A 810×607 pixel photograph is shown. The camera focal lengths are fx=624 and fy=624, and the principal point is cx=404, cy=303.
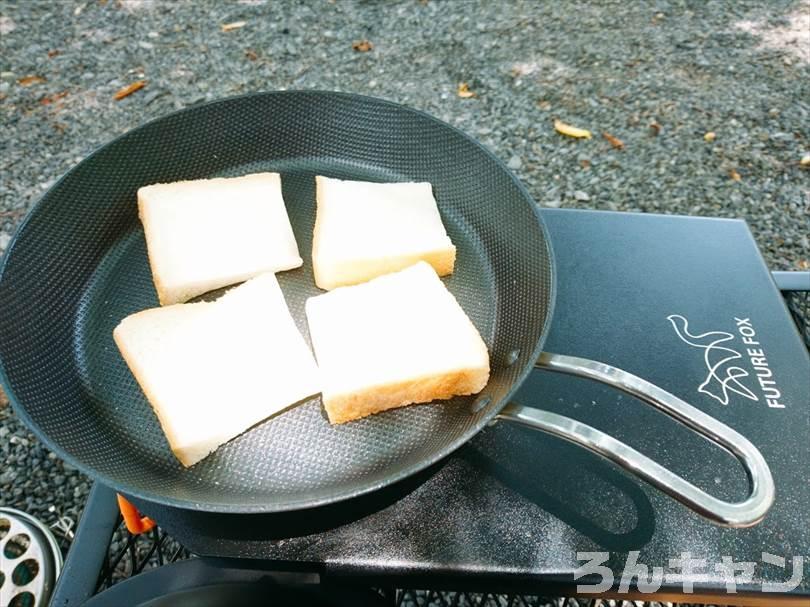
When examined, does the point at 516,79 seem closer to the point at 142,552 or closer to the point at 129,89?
the point at 129,89

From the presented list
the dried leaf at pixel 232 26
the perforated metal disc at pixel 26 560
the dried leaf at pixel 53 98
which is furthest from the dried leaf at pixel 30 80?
the perforated metal disc at pixel 26 560

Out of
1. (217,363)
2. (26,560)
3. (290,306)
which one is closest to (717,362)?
(290,306)

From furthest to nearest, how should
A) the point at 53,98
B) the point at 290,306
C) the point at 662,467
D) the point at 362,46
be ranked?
the point at 362,46 < the point at 53,98 < the point at 290,306 < the point at 662,467

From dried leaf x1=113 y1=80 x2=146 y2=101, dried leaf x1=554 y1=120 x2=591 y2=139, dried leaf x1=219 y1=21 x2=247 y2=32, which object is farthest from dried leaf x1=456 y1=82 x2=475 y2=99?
dried leaf x1=113 y1=80 x2=146 y2=101

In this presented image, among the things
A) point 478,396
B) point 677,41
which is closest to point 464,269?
point 478,396

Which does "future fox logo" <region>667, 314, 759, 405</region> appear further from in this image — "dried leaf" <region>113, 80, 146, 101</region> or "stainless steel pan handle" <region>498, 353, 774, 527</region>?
"dried leaf" <region>113, 80, 146, 101</region>

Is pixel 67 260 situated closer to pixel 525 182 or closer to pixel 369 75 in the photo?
pixel 525 182

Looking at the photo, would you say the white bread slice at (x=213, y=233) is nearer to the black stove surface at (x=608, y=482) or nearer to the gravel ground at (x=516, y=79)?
the black stove surface at (x=608, y=482)
